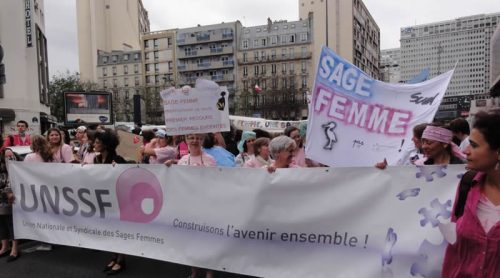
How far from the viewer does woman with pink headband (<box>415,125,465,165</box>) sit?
3.38 m

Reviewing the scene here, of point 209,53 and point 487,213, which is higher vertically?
point 209,53

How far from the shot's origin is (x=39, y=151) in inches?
209

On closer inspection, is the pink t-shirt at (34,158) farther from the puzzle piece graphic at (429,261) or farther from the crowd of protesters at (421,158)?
the puzzle piece graphic at (429,261)

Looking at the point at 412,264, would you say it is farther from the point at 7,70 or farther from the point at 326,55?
the point at 7,70

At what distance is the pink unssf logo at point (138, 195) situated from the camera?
169 inches

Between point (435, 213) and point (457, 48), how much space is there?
106 meters

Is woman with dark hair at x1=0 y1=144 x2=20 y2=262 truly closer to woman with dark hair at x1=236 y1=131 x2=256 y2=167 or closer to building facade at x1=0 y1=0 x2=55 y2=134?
woman with dark hair at x1=236 y1=131 x2=256 y2=167

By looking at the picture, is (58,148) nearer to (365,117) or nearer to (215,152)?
(215,152)

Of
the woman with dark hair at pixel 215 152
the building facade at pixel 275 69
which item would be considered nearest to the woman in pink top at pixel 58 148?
the woman with dark hair at pixel 215 152

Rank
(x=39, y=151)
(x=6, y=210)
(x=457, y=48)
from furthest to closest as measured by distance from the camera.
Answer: (x=457, y=48)
(x=6, y=210)
(x=39, y=151)

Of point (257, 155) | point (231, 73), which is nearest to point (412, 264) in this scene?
point (257, 155)

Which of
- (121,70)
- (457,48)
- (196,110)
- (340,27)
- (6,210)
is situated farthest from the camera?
(457,48)

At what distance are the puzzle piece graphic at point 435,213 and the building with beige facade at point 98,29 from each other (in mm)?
96543

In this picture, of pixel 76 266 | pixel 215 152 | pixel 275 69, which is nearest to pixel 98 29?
pixel 275 69
